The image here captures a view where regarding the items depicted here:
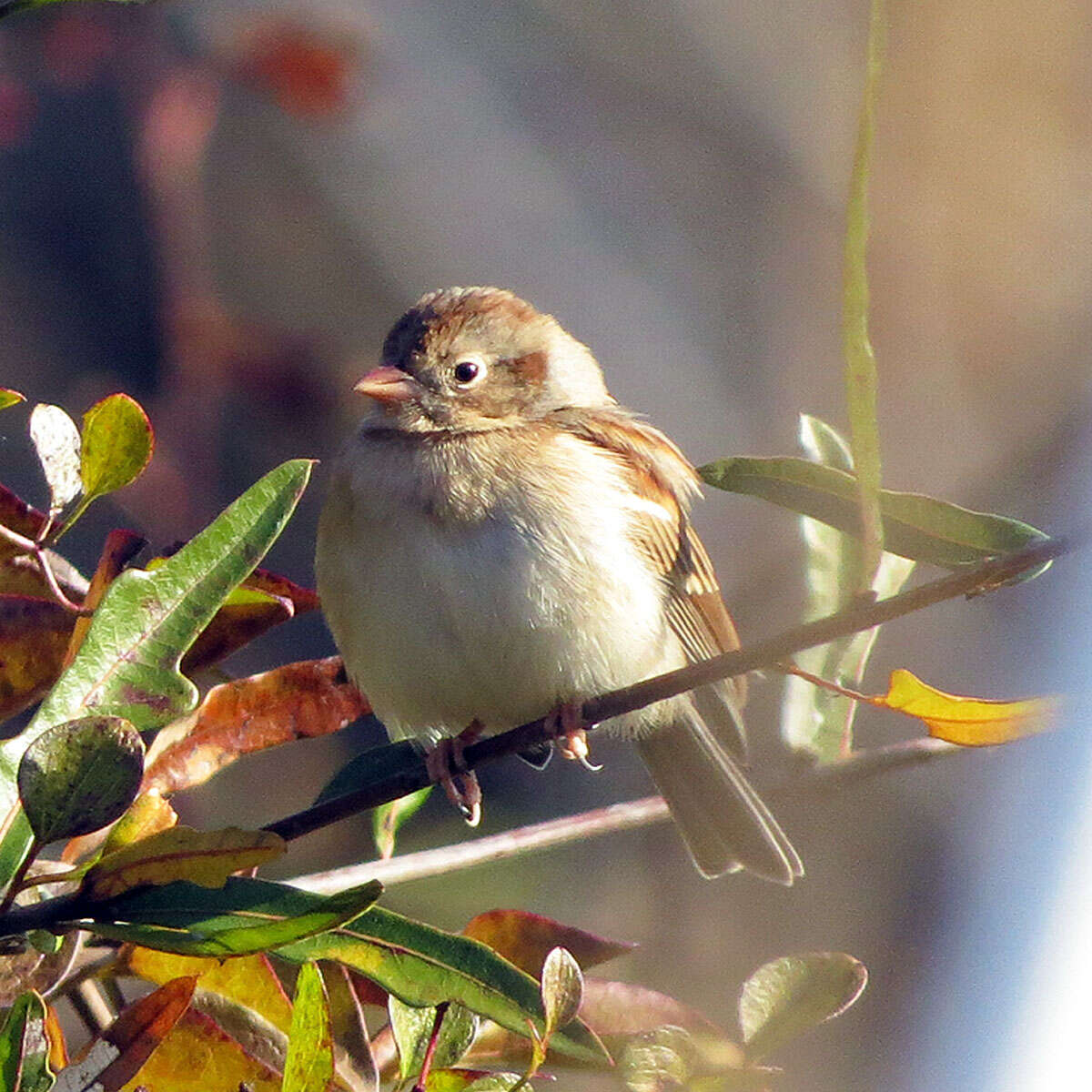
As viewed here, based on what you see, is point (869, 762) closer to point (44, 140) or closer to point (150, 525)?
point (150, 525)

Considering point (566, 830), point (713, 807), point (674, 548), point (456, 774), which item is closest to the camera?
point (566, 830)

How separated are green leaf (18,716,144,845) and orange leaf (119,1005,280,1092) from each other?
23cm

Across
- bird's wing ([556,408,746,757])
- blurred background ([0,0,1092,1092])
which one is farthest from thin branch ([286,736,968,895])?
blurred background ([0,0,1092,1092])

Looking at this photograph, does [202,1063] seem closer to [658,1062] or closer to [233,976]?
[233,976]

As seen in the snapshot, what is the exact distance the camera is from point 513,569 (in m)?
2.04

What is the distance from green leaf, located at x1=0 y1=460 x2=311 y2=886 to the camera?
3.68 ft

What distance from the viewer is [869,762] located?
66.2 inches

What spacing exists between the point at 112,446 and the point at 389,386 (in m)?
1.09

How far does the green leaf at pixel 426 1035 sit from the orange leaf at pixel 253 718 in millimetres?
269

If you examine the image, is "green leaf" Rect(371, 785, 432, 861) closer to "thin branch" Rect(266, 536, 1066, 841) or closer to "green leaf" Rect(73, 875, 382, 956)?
"thin branch" Rect(266, 536, 1066, 841)

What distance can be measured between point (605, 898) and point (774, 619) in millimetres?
877

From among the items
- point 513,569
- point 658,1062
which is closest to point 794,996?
point 658,1062

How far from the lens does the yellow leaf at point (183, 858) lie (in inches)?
38.2

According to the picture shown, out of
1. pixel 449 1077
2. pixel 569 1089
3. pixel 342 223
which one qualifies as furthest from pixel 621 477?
pixel 342 223
